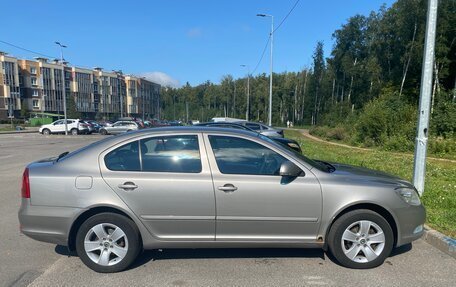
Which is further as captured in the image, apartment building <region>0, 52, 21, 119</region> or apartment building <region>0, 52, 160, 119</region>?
apartment building <region>0, 52, 160, 119</region>

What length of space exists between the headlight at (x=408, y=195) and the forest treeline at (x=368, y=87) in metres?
16.5

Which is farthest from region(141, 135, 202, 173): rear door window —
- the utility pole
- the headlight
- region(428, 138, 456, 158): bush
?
region(428, 138, 456, 158): bush

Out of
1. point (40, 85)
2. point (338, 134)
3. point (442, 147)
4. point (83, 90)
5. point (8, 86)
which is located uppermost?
point (40, 85)

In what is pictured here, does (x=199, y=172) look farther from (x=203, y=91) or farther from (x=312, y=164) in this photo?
(x=203, y=91)

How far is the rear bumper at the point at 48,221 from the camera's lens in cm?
376

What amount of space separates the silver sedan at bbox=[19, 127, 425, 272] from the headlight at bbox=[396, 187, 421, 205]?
Result: 0.07 feet

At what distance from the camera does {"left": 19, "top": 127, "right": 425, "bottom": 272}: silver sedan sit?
148 inches

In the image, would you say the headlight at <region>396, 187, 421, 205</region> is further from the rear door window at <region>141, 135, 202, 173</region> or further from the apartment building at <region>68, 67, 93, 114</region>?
the apartment building at <region>68, 67, 93, 114</region>

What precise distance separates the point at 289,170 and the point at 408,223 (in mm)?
1551

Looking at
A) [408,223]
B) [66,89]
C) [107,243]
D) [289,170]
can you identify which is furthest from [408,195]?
[66,89]

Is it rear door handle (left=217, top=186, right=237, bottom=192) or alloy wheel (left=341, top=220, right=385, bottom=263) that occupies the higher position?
rear door handle (left=217, top=186, right=237, bottom=192)

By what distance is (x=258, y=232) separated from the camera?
3.84m

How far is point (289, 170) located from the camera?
376cm

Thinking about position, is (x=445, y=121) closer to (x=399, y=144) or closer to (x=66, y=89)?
(x=399, y=144)
